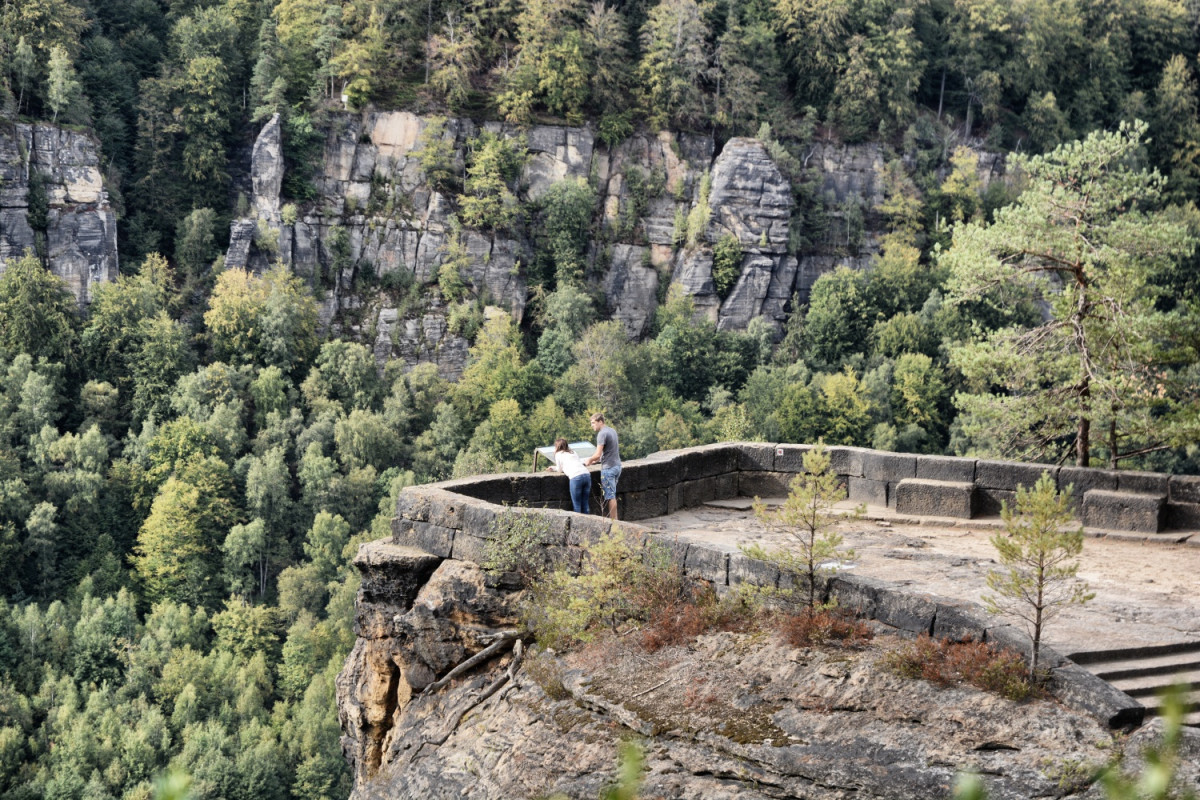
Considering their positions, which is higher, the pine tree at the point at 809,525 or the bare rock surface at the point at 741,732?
the pine tree at the point at 809,525

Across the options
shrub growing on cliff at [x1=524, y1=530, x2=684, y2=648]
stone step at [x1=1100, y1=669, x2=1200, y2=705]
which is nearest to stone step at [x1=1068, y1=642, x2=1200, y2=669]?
stone step at [x1=1100, y1=669, x2=1200, y2=705]

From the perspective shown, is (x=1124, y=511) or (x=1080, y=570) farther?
(x=1124, y=511)

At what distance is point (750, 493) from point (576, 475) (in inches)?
127

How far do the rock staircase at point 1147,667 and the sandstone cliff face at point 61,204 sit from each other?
6299 centimetres

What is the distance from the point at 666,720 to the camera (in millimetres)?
9562

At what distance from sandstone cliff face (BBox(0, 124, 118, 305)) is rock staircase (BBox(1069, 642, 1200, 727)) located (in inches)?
2480

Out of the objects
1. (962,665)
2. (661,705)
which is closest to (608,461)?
(661,705)

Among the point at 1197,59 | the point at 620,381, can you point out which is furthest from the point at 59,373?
the point at 1197,59

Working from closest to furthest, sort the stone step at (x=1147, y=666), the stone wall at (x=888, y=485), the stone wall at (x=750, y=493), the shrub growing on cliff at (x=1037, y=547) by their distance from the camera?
the shrub growing on cliff at (x=1037, y=547) < the stone step at (x=1147, y=666) < the stone wall at (x=750, y=493) < the stone wall at (x=888, y=485)

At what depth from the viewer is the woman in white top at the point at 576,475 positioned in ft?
44.9

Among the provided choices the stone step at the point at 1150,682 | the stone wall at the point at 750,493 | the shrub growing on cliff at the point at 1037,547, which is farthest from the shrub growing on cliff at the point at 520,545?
the stone step at the point at 1150,682

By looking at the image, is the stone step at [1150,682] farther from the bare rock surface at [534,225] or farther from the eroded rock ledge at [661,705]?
the bare rock surface at [534,225]

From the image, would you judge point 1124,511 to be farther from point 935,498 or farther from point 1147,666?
point 1147,666

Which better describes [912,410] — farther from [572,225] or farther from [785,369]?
[572,225]
